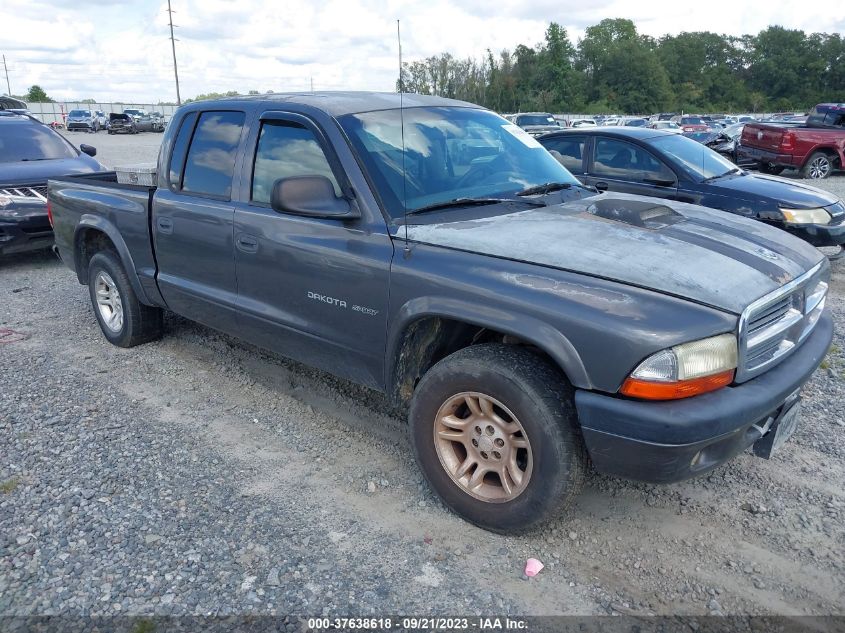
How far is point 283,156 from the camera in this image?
145 inches

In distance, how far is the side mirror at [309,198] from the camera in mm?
3064

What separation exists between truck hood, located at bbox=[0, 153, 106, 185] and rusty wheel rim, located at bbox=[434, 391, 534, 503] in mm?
6581

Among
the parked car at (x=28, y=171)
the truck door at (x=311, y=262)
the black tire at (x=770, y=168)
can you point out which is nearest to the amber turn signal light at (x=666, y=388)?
the truck door at (x=311, y=262)

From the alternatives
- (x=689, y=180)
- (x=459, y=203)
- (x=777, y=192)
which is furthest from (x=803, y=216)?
(x=459, y=203)

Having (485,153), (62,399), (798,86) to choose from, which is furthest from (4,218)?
(798,86)

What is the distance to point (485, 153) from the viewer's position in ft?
12.4

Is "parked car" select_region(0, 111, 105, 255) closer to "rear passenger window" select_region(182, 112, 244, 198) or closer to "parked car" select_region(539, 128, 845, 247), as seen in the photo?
"rear passenger window" select_region(182, 112, 244, 198)

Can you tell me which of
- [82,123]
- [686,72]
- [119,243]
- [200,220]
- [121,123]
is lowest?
[119,243]

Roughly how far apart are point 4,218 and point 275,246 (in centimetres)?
579

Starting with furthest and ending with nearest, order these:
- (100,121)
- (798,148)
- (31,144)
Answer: (100,121), (798,148), (31,144)

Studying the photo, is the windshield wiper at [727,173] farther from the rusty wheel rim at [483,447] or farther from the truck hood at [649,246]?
the rusty wheel rim at [483,447]

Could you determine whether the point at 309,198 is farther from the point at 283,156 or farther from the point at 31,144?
the point at 31,144

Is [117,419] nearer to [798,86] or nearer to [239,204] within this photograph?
[239,204]

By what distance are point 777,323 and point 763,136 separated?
1587cm
